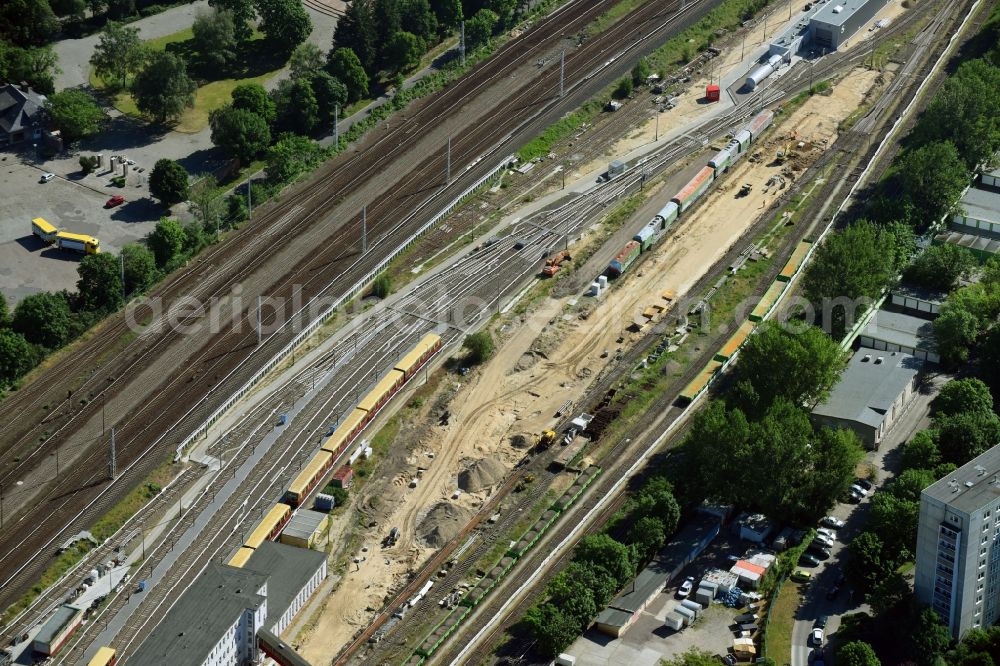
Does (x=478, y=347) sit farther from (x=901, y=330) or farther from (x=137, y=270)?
(x=901, y=330)

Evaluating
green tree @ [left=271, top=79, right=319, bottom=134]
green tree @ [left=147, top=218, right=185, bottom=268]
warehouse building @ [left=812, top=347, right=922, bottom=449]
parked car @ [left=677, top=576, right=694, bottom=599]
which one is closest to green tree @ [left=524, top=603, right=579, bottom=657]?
parked car @ [left=677, top=576, right=694, bottom=599]

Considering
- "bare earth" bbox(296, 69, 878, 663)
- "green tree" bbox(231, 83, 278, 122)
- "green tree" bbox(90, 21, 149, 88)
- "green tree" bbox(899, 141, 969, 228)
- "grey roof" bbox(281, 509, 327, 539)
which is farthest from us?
"green tree" bbox(90, 21, 149, 88)

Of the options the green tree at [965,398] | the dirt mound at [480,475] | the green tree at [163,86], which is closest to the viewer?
the dirt mound at [480,475]

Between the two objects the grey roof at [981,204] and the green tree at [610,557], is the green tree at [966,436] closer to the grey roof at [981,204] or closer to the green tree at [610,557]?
the green tree at [610,557]

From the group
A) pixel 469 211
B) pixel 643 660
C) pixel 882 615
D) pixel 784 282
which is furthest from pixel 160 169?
pixel 882 615

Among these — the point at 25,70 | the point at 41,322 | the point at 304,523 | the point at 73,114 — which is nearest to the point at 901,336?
the point at 304,523

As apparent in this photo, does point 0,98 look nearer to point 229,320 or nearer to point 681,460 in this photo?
point 229,320

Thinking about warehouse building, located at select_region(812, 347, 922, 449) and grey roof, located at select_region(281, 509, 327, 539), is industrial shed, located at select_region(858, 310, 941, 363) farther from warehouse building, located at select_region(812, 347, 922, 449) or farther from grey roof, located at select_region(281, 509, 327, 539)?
grey roof, located at select_region(281, 509, 327, 539)

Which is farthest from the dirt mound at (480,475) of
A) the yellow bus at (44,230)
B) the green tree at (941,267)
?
the yellow bus at (44,230)
